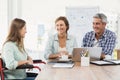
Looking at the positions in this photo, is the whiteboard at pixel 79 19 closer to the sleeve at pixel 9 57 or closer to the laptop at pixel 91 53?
the laptop at pixel 91 53

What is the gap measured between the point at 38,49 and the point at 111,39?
1.71 m

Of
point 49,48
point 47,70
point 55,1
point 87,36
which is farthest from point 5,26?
point 47,70

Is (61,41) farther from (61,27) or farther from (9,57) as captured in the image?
(9,57)

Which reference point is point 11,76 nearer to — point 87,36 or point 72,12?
point 87,36

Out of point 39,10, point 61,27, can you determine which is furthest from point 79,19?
point 61,27

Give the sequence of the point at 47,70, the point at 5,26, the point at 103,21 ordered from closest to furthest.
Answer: the point at 47,70 < the point at 103,21 < the point at 5,26

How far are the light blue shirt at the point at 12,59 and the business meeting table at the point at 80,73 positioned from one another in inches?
19.5

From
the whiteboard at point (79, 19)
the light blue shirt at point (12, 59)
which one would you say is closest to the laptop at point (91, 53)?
the light blue shirt at point (12, 59)

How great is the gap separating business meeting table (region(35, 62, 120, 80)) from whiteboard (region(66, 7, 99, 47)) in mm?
2113

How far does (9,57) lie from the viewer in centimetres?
291

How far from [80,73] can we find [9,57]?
1.01 metres

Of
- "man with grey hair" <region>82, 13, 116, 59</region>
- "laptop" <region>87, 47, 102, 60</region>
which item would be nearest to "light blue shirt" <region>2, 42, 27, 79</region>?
"laptop" <region>87, 47, 102, 60</region>

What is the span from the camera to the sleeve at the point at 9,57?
2.89 meters

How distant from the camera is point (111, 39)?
357 cm
